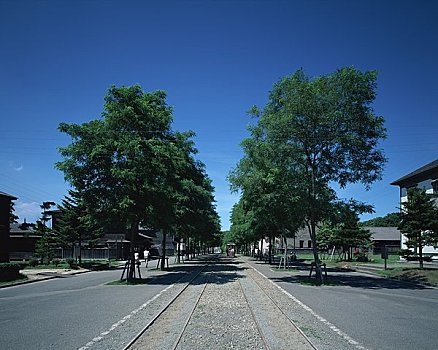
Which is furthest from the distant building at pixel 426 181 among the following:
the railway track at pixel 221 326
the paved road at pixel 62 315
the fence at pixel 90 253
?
the fence at pixel 90 253

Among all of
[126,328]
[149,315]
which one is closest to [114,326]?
[126,328]

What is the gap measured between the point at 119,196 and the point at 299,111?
1084 centimetres

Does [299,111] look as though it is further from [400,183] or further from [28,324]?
[400,183]

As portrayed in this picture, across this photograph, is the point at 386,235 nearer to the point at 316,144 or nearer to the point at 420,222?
the point at 420,222

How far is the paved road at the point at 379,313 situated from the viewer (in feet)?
28.6

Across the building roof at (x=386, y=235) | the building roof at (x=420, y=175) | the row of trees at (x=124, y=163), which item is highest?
the building roof at (x=420, y=175)

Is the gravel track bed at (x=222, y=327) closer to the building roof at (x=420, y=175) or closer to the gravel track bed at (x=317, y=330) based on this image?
the gravel track bed at (x=317, y=330)

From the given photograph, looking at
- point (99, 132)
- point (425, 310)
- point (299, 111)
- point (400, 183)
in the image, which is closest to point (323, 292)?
point (425, 310)

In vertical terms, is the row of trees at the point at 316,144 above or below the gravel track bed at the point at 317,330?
above

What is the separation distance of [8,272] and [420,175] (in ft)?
138

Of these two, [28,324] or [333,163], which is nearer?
[28,324]

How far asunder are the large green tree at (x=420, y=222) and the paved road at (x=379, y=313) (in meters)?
9.43

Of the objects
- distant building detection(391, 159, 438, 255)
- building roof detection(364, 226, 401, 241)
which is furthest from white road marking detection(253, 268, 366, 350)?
building roof detection(364, 226, 401, 241)

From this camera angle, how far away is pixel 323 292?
17.7 m
